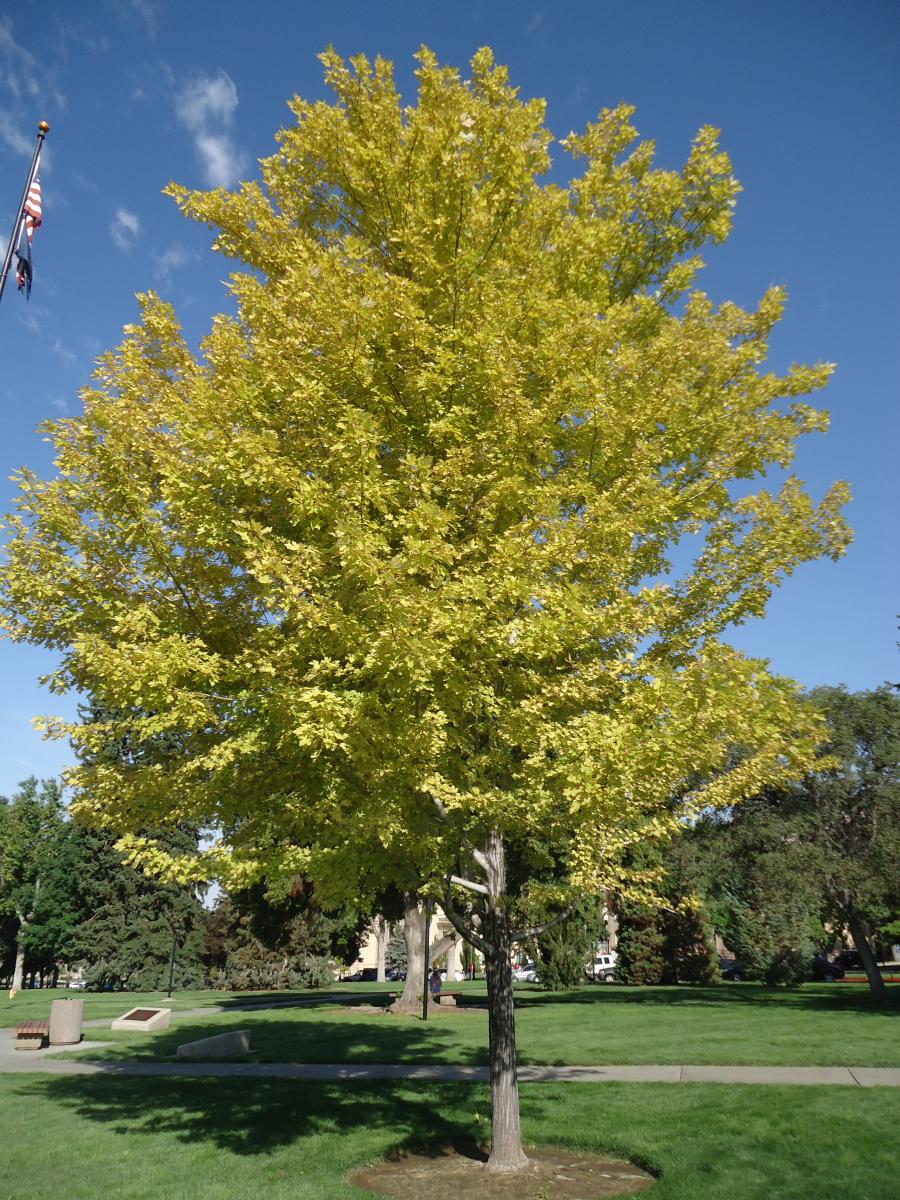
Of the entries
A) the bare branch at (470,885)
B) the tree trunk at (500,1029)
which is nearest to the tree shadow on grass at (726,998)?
the tree trunk at (500,1029)

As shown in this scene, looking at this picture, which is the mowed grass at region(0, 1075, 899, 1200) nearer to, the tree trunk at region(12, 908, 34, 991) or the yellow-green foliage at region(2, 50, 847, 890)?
the yellow-green foliage at region(2, 50, 847, 890)

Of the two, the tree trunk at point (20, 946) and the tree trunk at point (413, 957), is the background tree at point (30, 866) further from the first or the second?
the tree trunk at point (413, 957)

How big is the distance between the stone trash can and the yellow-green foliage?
12.3 m

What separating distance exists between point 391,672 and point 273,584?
4.95ft

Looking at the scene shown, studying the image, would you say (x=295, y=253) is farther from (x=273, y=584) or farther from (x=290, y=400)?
(x=273, y=584)

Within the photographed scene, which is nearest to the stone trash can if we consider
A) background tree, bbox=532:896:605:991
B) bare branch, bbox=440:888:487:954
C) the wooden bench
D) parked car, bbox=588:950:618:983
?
the wooden bench

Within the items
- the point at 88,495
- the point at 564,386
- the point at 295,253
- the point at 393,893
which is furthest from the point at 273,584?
the point at 393,893

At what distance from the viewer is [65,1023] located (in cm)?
1708

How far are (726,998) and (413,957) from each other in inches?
410

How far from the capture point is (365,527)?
21.5ft

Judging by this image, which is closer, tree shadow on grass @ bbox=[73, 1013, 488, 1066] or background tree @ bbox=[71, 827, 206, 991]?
tree shadow on grass @ bbox=[73, 1013, 488, 1066]

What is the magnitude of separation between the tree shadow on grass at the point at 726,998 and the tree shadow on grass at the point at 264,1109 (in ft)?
45.5

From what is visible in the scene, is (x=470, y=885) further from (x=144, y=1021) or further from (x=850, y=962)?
(x=850, y=962)

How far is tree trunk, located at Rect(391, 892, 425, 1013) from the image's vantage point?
23516mm
